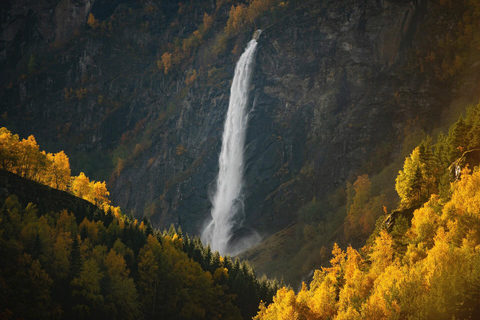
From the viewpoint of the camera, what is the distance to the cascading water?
14050cm

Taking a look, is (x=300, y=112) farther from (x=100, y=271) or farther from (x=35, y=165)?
(x=100, y=271)

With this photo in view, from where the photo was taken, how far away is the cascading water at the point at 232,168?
461 feet

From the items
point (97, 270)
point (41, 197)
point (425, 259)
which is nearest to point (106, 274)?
point (97, 270)

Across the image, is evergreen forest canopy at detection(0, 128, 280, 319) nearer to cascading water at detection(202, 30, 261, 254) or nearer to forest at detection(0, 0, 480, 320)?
forest at detection(0, 0, 480, 320)

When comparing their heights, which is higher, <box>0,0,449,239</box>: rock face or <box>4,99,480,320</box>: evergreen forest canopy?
<box>0,0,449,239</box>: rock face

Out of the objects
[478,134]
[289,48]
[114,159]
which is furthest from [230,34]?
[478,134]

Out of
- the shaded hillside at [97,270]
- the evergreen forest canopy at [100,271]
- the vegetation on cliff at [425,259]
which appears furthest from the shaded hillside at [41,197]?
the vegetation on cliff at [425,259]

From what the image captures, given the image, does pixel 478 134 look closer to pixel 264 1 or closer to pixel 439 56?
pixel 439 56

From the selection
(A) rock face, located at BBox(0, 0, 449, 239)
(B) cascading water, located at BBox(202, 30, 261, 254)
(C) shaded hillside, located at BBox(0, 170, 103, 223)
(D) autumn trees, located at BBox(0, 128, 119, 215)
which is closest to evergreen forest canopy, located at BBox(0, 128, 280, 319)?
(D) autumn trees, located at BBox(0, 128, 119, 215)

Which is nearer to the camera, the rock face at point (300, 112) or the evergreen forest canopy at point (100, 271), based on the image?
the evergreen forest canopy at point (100, 271)

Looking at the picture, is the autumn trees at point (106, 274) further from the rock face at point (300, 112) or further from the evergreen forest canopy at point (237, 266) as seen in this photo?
the rock face at point (300, 112)

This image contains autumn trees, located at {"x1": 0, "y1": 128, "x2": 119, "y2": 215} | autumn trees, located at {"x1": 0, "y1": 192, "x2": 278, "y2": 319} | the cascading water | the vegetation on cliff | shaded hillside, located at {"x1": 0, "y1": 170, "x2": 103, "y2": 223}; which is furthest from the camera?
the cascading water

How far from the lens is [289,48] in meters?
150

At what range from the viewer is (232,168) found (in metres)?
149
